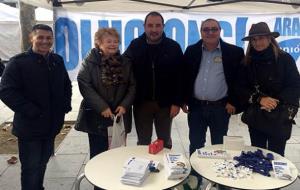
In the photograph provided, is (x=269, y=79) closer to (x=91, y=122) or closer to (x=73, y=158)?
(x=91, y=122)

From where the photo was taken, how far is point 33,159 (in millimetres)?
3049

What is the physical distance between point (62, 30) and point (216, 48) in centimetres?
228

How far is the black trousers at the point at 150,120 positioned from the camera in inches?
144

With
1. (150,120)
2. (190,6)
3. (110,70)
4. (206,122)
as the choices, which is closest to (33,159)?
(110,70)

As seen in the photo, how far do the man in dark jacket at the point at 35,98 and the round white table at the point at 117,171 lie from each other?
0.57m

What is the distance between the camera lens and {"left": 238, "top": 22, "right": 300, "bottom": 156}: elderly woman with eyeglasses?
3082mm

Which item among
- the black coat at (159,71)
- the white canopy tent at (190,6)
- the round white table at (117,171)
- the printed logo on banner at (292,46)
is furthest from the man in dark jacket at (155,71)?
the printed logo on banner at (292,46)

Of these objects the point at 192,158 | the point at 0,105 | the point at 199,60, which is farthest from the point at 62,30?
the point at 0,105

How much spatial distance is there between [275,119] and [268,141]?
29 cm

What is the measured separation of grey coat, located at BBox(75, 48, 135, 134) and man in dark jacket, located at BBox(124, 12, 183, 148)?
242mm

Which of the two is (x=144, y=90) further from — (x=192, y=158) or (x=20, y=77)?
(x=20, y=77)

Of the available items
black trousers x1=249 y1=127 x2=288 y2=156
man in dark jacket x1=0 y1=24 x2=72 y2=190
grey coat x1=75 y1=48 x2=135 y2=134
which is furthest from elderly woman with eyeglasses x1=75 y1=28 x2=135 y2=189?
black trousers x1=249 y1=127 x2=288 y2=156

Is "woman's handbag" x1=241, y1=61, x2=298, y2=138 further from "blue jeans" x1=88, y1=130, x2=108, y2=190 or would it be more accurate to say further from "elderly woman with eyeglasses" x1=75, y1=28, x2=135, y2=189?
"blue jeans" x1=88, y1=130, x2=108, y2=190

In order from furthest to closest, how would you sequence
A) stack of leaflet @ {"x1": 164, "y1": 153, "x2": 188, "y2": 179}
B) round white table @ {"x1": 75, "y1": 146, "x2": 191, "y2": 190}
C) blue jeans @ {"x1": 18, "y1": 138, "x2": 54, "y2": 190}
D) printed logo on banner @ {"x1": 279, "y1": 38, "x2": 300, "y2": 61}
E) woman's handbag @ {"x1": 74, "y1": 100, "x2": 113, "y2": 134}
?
printed logo on banner @ {"x1": 279, "y1": 38, "x2": 300, "y2": 61}, woman's handbag @ {"x1": 74, "y1": 100, "x2": 113, "y2": 134}, blue jeans @ {"x1": 18, "y1": 138, "x2": 54, "y2": 190}, stack of leaflet @ {"x1": 164, "y1": 153, "x2": 188, "y2": 179}, round white table @ {"x1": 75, "y1": 146, "x2": 191, "y2": 190}
